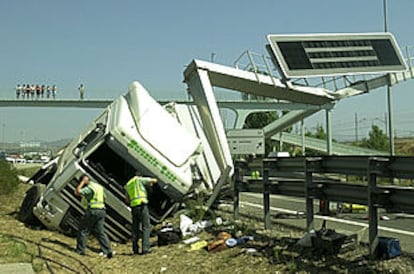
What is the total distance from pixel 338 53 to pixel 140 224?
14.1 m

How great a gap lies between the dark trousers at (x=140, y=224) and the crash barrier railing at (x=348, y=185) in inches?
83.0

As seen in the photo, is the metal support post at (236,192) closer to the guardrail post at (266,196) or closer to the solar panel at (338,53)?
the guardrail post at (266,196)

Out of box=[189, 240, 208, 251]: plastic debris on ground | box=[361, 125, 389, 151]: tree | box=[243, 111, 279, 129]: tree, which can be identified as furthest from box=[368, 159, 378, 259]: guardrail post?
box=[243, 111, 279, 129]: tree

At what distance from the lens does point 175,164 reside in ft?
38.6

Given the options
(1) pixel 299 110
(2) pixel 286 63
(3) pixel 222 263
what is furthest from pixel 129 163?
(1) pixel 299 110

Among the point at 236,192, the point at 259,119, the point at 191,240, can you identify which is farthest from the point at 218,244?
the point at 259,119

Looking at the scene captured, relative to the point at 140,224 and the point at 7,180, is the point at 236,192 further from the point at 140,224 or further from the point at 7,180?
the point at 7,180

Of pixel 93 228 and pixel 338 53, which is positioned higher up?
pixel 338 53

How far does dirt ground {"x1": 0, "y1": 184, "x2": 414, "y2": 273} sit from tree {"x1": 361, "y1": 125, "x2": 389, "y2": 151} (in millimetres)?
54903

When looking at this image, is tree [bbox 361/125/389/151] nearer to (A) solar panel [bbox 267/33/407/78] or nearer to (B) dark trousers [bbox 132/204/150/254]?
(A) solar panel [bbox 267/33/407/78]

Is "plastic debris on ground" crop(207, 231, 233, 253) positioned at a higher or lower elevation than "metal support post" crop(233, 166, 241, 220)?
lower

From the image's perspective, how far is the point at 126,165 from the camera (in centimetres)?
1234

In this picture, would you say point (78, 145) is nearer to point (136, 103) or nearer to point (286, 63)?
point (136, 103)

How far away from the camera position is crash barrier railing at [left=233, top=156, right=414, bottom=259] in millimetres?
6719
